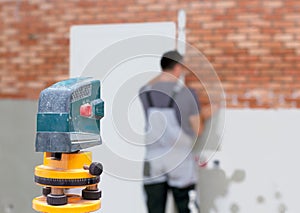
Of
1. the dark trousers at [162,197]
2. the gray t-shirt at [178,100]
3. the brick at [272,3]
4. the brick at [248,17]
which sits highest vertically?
the brick at [272,3]

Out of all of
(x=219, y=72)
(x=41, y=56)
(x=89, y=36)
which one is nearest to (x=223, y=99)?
(x=219, y=72)

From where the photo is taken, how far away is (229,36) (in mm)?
3688

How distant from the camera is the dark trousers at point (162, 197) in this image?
3.54 m

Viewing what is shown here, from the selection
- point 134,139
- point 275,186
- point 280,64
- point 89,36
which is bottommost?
point 275,186

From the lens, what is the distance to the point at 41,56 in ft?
13.9

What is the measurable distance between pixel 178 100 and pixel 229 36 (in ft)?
2.86

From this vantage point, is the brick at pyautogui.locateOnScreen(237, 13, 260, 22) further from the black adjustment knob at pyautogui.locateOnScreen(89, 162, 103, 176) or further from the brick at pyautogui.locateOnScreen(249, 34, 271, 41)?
the black adjustment knob at pyautogui.locateOnScreen(89, 162, 103, 176)

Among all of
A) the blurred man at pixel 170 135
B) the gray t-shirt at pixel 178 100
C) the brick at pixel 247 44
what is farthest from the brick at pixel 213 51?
the gray t-shirt at pixel 178 100

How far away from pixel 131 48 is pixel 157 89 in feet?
4.27

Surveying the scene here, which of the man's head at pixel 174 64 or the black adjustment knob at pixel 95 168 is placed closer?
the black adjustment knob at pixel 95 168

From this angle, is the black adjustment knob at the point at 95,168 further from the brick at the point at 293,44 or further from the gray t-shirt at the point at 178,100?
the brick at the point at 293,44

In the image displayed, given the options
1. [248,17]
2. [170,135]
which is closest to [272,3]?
[248,17]

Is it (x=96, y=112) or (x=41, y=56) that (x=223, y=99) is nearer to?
(x=41, y=56)

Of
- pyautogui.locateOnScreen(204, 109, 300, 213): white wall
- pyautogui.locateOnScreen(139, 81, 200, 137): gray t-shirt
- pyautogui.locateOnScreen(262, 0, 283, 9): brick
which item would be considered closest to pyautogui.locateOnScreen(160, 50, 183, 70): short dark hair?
pyautogui.locateOnScreen(139, 81, 200, 137): gray t-shirt
